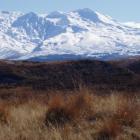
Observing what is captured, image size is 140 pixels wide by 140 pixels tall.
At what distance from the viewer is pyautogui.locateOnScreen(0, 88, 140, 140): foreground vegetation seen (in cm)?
788

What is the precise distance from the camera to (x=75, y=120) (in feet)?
28.9

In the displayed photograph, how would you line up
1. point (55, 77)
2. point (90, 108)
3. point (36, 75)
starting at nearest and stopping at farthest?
point (90, 108), point (55, 77), point (36, 75)

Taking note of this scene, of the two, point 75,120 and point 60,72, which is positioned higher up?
point 75,120

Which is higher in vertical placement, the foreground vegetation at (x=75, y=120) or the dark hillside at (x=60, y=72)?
the foreground vegetation at (x=75, y=120)

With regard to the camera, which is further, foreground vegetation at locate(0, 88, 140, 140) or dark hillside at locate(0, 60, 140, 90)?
dark hillside at locate(0, 60, 140, 90)

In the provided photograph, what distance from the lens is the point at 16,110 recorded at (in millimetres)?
10188

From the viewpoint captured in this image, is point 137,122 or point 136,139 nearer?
point 136,139

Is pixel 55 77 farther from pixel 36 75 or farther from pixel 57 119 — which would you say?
pixel 57 119

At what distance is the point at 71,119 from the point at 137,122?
1.21 meters

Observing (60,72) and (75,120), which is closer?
(75,120)

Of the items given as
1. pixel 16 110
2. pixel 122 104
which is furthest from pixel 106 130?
pixel 16 110

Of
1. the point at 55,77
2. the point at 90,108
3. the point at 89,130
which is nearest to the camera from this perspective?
Answer: the point at 89,130

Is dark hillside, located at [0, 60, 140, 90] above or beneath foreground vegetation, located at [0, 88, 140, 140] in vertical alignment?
beneath

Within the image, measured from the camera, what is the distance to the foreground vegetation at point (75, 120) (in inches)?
310
